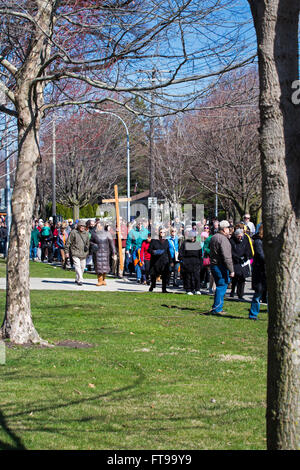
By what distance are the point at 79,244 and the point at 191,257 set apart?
3.62 m

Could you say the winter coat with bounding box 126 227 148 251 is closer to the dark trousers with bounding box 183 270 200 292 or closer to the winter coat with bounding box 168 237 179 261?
the winter coat with bounding box 168 237 179 261

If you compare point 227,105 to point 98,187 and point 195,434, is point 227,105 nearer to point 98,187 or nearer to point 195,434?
point 195,434

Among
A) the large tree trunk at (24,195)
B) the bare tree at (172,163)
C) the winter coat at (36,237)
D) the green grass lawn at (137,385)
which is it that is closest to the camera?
the green grass lawn at (137,385)

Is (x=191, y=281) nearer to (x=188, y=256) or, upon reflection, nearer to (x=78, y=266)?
(x=188, y=256)

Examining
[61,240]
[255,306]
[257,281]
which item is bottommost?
[255,306]

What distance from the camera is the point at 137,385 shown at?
692 centimetres

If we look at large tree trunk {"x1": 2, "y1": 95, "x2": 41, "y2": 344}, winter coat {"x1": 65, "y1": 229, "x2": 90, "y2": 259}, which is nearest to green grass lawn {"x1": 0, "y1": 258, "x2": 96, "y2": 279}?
winter coat {"x1": 65, "y1": 229, "x2": 90, "y2": 259}

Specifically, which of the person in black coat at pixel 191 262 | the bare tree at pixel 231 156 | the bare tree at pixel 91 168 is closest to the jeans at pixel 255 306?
the person in black coat at pixel 191 262

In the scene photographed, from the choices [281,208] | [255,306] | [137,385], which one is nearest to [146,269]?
[255,306]

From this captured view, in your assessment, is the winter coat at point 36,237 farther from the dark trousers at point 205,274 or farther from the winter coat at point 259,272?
the winter coat at point 259,272

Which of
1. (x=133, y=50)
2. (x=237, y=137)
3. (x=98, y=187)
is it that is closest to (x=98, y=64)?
(x=133, y=50)

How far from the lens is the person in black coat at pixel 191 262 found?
1639 centimetres

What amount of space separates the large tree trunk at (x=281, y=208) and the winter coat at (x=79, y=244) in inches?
588

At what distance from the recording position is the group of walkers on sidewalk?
12.6 m
